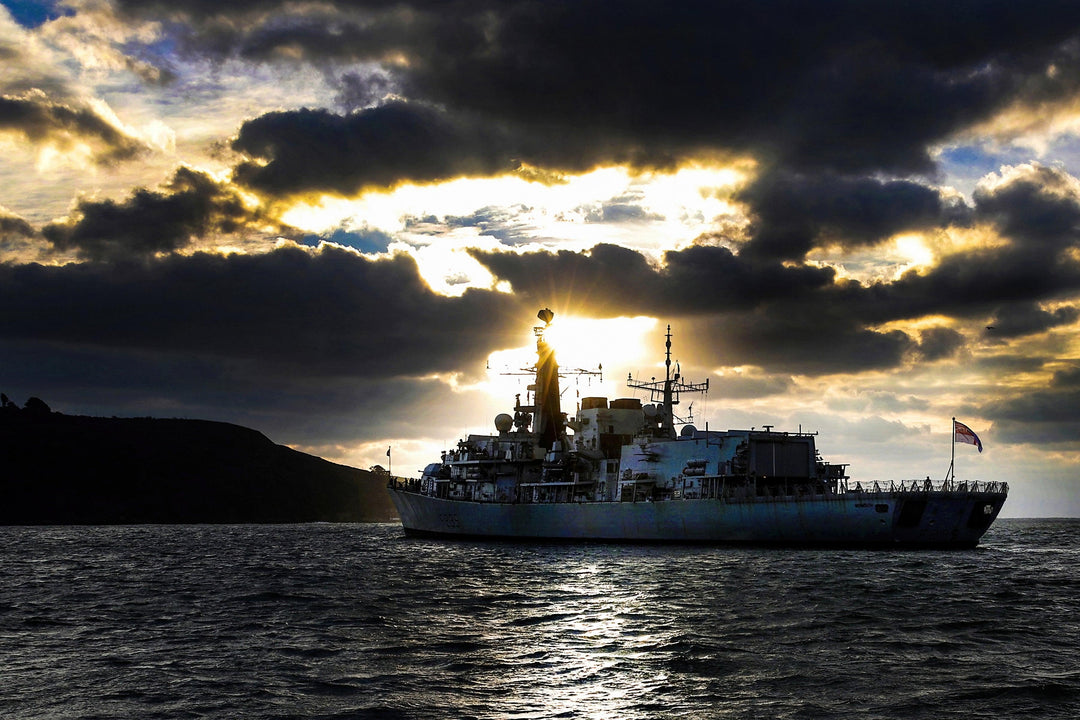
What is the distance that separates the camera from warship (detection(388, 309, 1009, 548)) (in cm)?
5716

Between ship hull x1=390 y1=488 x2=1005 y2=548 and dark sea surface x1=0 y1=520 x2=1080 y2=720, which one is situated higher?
ship hull x1=390 y1=488 x2=1005 y2=548

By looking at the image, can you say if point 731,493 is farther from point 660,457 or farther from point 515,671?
point 515,671

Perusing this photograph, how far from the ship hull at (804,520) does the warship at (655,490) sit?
74 millimetres

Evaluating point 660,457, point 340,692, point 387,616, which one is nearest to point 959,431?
point 660,457

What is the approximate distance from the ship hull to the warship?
74 mm

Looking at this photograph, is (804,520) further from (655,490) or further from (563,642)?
(563,642)

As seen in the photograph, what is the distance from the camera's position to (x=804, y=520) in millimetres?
57594

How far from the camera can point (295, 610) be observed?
3606 centimetres

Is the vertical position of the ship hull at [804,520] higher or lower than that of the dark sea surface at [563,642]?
higher

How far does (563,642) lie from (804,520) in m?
33.4

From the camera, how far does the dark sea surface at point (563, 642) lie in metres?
20.4

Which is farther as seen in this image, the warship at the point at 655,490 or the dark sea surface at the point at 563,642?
the warship at the point at 655,490

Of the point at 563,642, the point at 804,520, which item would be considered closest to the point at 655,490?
the point at 804,520

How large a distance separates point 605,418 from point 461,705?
5780 centimetres
